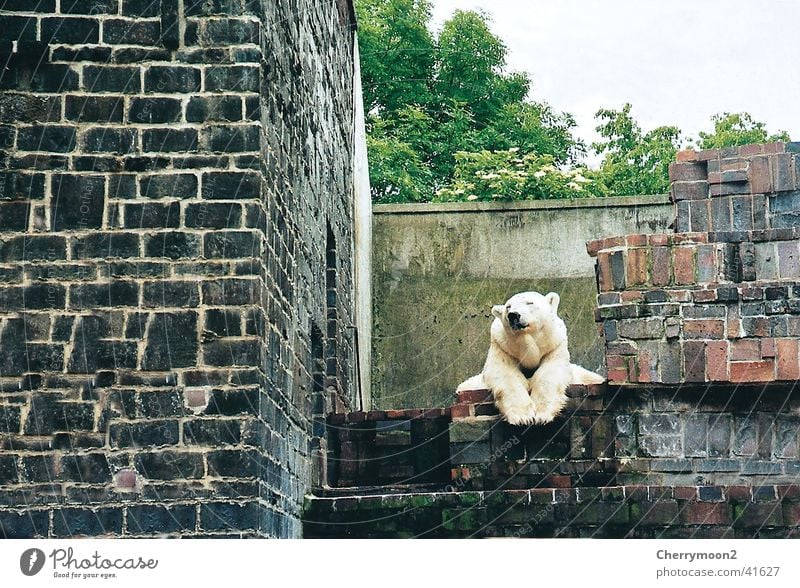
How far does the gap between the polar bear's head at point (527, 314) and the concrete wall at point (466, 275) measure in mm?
5199

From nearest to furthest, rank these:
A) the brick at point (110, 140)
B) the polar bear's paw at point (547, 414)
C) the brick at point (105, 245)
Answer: the brick at point (105, 245) < the brick at point (110, 140) < the polar bear's paw at point (547, 414)

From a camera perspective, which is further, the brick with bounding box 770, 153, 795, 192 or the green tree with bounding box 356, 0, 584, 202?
the green tree with bounding box 356, 0, 584, 202

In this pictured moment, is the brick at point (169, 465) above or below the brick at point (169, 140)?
below

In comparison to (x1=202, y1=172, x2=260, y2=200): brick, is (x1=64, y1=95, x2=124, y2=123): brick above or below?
above

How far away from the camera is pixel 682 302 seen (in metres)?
9.77

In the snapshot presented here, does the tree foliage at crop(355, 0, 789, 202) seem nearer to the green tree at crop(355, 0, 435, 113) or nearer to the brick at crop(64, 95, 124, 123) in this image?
the green tree at crop(355, 0, 435, 113)

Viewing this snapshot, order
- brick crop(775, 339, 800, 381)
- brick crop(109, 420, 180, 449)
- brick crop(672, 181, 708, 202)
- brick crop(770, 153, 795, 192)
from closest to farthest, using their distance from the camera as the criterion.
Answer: brick crop(109, 420, 180, 449) → brick crop(775, 339, 800, 381) → brick crop(770, 153, 795, 192) → brick crop(672, 181, 708, 202)

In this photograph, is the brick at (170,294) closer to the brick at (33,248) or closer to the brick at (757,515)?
the brick at (33,248)

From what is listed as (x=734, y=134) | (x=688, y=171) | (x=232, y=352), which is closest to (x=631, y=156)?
(x=734, y=134)

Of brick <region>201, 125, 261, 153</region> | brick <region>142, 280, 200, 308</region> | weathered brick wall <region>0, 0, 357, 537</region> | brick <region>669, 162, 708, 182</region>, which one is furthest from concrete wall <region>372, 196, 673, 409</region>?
brick <region>142, 280, 200, 308</region>

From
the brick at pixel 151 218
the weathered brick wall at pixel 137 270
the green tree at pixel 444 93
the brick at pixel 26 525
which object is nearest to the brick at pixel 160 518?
the weathered brick wall at pixel 137 270

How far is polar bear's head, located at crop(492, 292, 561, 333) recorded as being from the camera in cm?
988

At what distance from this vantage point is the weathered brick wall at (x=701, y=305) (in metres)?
9.65
